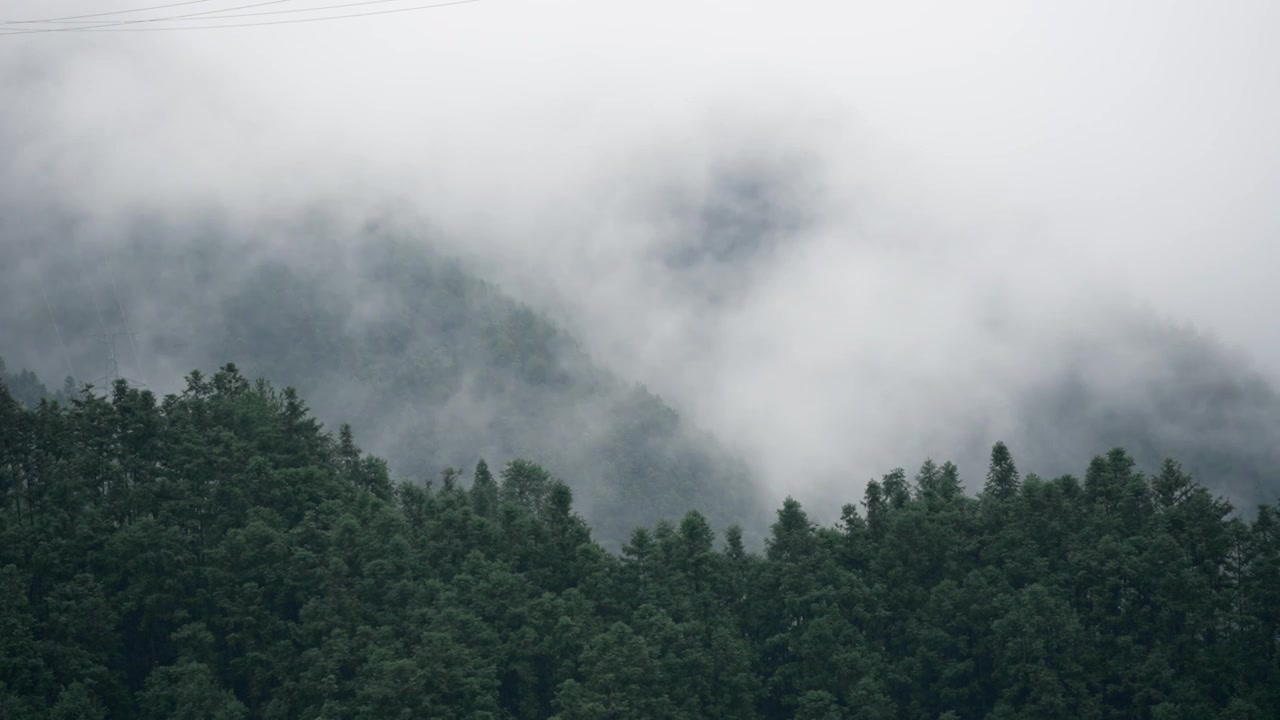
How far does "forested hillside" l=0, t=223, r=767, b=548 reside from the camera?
15512 cm

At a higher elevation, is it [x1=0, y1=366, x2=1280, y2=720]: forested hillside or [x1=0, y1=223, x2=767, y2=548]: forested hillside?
[x1=0, y1=223, x2=767, y2=548]: forested hillside

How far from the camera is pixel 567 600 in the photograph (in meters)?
61.8

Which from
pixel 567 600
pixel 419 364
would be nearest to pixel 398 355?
pixel 419 364

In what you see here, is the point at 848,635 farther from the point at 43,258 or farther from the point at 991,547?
the point at 43,258

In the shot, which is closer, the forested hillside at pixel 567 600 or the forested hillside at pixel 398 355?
the forested hillside at pixel 567 600

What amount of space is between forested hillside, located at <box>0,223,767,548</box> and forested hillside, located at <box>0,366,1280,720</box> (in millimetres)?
79601

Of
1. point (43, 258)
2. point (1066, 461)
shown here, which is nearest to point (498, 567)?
point (1066, 461)

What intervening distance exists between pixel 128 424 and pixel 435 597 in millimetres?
18868

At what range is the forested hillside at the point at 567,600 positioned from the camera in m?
55.6

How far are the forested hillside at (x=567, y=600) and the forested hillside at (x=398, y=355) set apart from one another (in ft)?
261

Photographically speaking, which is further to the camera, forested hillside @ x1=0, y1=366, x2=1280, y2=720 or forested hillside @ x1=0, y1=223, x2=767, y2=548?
forested hillside @ x1=0, y1=223, x2=767, y2=548

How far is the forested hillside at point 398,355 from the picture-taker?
155125mm

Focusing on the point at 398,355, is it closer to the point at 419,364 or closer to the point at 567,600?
the point at 419,364

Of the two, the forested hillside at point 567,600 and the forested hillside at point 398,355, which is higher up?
the forested hillside at point 398,355
